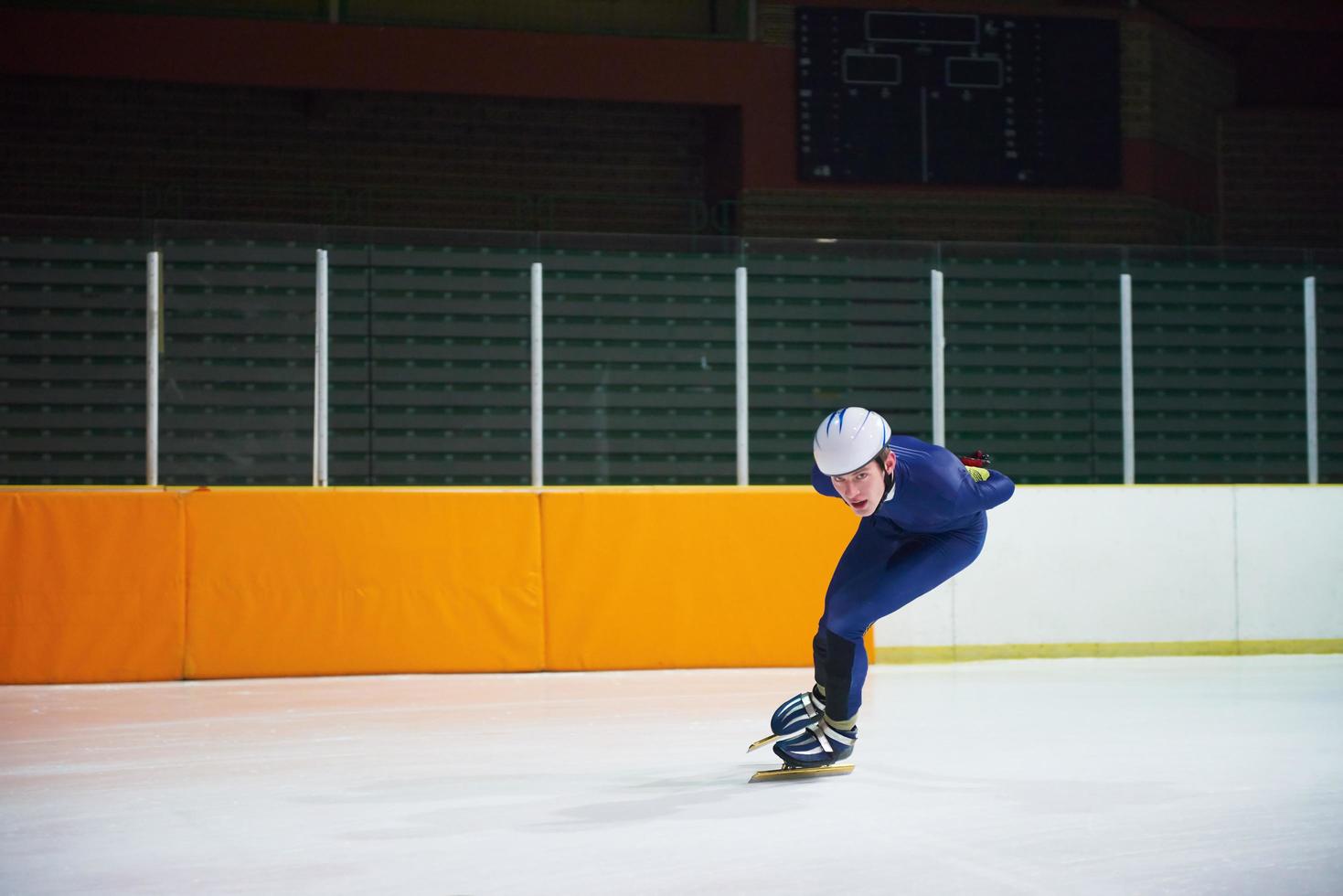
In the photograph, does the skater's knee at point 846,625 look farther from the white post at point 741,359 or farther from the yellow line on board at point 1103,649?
the white post at point 741,359

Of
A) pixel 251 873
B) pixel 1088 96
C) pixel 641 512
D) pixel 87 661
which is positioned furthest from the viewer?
pixel 1088 96

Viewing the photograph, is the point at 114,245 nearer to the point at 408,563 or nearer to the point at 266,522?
the point at 266,522

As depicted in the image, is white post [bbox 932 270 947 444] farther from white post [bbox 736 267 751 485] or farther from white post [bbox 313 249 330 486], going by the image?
white post [bbox 313 249 330 486]

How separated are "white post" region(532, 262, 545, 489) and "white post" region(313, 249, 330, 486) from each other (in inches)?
52.1

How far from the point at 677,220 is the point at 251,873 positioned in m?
14.4

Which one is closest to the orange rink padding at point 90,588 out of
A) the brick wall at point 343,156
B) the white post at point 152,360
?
the white post at point 152,360

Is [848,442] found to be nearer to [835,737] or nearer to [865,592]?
[865,592]

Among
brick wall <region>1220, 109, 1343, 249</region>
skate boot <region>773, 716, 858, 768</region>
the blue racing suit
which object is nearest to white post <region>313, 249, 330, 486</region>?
the blue racing suit

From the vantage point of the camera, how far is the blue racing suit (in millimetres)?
5152

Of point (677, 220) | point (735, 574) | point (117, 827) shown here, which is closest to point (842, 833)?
point (117, 827)

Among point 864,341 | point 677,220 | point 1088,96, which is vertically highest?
point 1088,96

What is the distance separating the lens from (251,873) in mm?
3775

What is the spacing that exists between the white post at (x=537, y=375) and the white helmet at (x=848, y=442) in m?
4.74

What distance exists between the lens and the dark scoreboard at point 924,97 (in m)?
16.3
